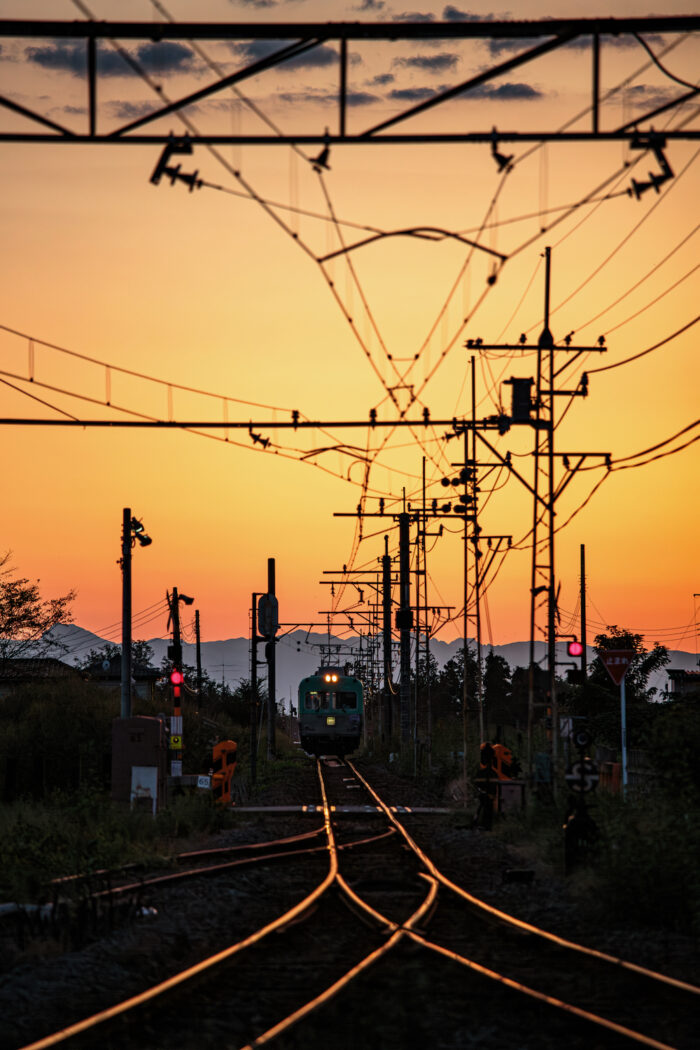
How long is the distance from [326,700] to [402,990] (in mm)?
44857

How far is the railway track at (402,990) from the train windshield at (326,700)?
39284mm

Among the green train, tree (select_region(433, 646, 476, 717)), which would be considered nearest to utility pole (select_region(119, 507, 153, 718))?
the green train

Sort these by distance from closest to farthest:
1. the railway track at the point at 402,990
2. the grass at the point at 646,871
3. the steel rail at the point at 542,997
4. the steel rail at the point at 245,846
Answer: the steel rail at the point at 542,997
the railway track at the point at 402,990
the grass at the point at 646,871
the steel rail at the point at 245,846

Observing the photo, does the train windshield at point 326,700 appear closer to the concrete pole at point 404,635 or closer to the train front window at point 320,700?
the train front window at point 320,700

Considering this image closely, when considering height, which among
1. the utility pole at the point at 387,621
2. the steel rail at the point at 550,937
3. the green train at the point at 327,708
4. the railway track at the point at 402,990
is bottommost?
the railway track at the point at 402,990

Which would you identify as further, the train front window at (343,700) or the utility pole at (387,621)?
the train front window at (343,700)

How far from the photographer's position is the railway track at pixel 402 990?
8258 millimetres

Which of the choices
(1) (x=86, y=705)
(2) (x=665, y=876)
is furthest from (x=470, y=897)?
(1) (x=86, y=705)

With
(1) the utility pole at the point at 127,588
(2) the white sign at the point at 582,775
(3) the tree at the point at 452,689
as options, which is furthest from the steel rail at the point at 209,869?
(3) the tree at the point at 452,689

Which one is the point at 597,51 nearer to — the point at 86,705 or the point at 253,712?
the point at 86,705

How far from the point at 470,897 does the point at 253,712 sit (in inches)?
998

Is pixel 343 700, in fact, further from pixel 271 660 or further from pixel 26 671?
pixel 26 671

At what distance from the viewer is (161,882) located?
15.5 metres

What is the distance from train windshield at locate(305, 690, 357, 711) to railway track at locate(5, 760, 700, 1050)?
39.3 m
